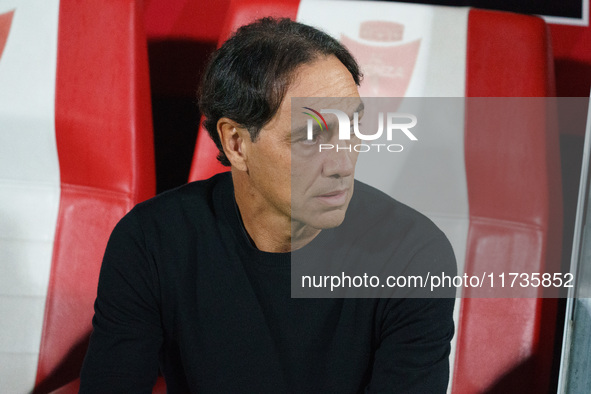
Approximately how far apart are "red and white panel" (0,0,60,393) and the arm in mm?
247

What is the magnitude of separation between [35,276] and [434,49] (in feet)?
2.59

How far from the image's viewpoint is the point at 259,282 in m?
0.81

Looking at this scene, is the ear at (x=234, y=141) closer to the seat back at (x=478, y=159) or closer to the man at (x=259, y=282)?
the man at (x=259, y=282)

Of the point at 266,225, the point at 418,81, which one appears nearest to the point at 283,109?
the point at 266,225

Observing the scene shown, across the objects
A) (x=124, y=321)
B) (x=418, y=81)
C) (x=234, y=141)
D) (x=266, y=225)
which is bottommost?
(x=124, y=321)

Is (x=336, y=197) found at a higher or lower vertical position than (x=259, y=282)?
higher

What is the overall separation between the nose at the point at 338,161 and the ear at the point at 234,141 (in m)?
0.11

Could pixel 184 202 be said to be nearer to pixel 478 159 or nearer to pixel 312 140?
pixel 312 140

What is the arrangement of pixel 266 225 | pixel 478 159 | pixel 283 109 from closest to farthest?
pixel 283 109, pixel 266 225, pixel 478 159

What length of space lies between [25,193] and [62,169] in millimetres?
75

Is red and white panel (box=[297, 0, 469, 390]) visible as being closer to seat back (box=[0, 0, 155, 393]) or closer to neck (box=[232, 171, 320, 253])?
neck (box=[232, 171, 320, 253])

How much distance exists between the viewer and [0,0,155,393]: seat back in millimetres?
988

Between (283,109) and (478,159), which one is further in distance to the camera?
(478,159)

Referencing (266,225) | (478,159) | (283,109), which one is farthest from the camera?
(478,159)
